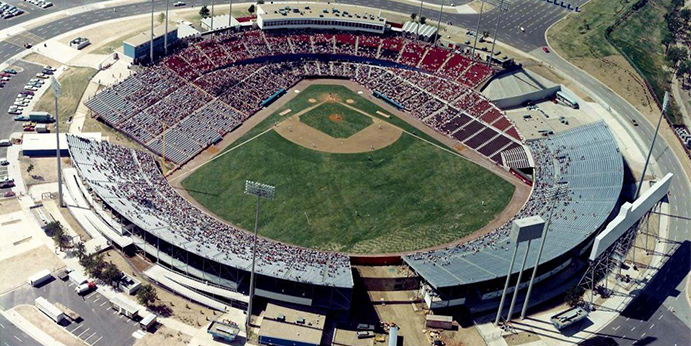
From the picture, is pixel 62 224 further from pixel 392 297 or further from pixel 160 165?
pixel 392 297

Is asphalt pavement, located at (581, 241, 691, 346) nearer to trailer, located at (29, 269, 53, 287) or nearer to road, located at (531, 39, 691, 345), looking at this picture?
road, located at (531, 39, 691, 345)

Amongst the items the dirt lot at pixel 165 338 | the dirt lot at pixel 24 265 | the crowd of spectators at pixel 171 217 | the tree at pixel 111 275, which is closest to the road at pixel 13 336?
the dirt lot at pixel 24 265

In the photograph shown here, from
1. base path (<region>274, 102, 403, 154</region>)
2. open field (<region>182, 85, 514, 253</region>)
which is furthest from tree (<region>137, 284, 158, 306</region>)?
base path (<region>274, 102, 403, 154</region>)

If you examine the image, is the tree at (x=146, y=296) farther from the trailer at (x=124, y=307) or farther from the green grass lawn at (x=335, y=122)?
the green grass lawn at (x=335, y=122)

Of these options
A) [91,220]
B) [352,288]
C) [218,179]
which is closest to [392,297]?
[352,288]

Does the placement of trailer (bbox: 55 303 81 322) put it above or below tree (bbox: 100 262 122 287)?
below

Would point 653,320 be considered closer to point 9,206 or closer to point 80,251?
point 80,251
